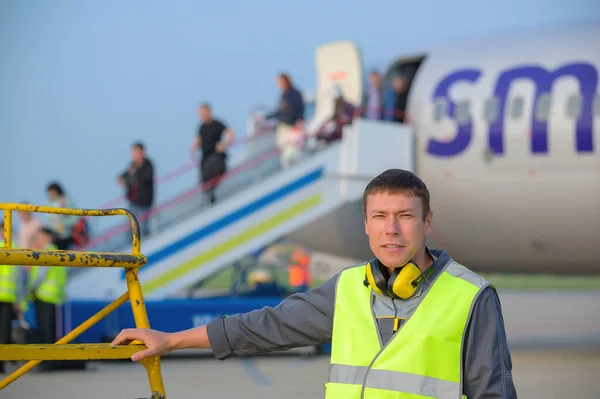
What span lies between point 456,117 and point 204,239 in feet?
14.5

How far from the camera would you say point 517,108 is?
47.5 feet

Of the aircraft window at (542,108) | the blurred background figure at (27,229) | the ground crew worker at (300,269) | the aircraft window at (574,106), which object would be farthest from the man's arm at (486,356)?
the ground crew worker at (300,269)

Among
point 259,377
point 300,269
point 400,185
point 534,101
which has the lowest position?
point 300,269

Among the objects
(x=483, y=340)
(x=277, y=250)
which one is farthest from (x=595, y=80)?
(x=277, y=250)

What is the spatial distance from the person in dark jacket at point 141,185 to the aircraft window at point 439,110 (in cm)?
460

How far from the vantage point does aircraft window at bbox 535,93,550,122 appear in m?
14.2

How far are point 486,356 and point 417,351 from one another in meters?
0.21

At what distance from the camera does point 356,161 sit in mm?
Result: 14922

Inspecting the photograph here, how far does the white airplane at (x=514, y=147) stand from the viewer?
1395 cm

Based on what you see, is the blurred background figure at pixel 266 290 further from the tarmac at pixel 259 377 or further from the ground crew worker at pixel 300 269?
the ground crew worker at pixel 300 269

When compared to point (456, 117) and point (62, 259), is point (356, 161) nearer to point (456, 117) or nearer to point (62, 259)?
point (456, 117)

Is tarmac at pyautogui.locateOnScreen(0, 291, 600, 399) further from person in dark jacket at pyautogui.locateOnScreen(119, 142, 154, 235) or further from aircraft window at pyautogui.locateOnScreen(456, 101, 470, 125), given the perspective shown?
aircraft window at pyautogui.locateOnScreen(456, 101, 470, 125)

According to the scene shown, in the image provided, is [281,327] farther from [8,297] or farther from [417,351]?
[8,297]

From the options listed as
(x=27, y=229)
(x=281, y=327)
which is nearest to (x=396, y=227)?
(x=281, y=327)
